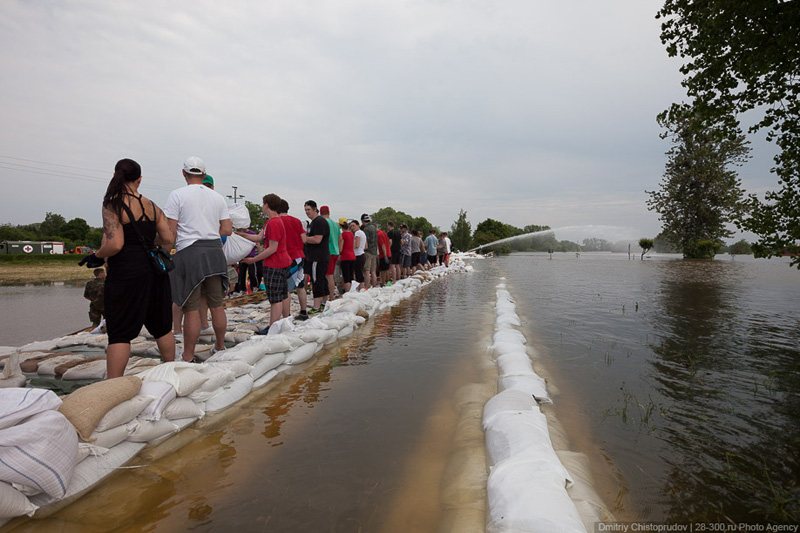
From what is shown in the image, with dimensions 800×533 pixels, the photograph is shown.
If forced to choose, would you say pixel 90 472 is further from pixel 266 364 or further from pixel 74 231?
pixel 74 231

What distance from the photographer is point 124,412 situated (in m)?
2.16

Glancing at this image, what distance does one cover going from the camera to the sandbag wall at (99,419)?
1.61 meters

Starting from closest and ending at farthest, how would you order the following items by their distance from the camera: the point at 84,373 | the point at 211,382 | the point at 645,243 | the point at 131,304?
the point at 131,304
the point at 211,382
the point at 84,373
the point at 645,243

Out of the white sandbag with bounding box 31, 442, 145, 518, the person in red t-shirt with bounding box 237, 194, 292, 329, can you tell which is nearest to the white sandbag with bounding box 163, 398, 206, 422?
the white sandbag with bounding box 31, 442, 145, 518

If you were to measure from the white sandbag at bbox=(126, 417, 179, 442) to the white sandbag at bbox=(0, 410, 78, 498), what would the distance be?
375 millimetres

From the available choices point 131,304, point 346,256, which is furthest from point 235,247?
point 346,256

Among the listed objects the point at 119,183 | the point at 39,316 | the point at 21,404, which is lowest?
the point at 39,316

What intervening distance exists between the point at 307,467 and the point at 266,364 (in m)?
1.56

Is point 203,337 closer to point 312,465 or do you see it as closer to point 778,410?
point 312,465

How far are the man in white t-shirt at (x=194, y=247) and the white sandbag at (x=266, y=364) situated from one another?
594 mm

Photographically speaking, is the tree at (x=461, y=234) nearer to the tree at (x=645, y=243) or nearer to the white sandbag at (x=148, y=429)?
the tree at (x=645, y=243)

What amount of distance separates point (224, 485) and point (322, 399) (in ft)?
3.84

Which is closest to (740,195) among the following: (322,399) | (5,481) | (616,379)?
(616,379)

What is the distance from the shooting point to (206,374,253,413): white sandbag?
2783 millimetres
